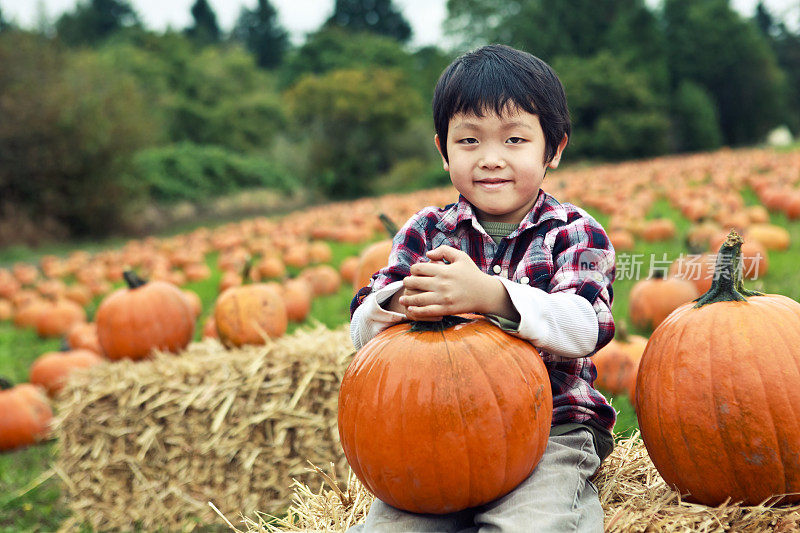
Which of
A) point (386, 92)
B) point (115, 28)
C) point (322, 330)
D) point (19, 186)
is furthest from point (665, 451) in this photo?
point (115, 28)

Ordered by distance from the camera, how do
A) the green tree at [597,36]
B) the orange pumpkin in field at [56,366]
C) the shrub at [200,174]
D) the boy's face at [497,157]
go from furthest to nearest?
the green tree at [597,36]
the shrub at [200,174]
the orange pumpkin in field at [56,366]
the boy's face at [497,157]

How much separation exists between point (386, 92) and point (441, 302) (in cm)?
3205

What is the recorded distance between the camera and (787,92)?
40344mm

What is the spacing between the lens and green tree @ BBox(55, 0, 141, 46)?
52469 mm

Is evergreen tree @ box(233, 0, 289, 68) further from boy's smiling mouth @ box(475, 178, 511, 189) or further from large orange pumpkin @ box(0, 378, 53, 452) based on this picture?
boy's smiling mouth @ box(475, 178, 511, 189)

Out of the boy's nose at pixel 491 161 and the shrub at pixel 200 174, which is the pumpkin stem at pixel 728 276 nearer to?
the boy's nose at pixel 491 161

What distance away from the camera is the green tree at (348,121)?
31.1 meters

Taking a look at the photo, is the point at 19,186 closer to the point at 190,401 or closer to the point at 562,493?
the point at 190,401

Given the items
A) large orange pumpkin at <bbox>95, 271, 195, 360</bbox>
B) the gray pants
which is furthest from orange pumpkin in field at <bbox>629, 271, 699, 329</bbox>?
large orange pumpkin at <bbox>95, 271, 195, 360</bbox>

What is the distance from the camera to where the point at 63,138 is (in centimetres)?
1847

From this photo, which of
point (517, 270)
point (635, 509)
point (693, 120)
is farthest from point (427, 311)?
point (693, 120)

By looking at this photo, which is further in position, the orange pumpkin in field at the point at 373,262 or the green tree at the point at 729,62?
the green tree at the point at 729,62

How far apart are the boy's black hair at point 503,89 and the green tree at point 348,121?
2852cm

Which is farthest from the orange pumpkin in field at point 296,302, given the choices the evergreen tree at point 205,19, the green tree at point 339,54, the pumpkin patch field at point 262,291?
the evergreen tree at point 205,19
